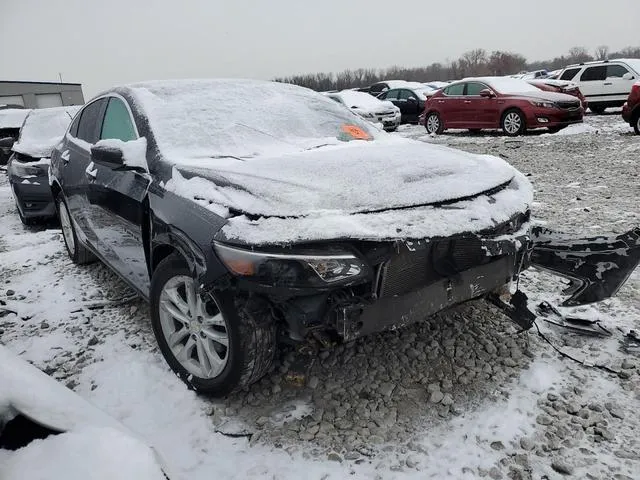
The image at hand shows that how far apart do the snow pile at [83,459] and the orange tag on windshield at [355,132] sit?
8.55 feet

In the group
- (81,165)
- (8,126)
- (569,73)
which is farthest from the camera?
(569,73)

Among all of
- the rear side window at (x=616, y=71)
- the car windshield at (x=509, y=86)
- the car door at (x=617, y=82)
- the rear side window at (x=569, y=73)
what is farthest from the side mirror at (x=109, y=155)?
the rear side window at (x=569, y=73)

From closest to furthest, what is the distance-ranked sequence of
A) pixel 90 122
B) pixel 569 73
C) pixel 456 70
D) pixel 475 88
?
pixel 90 122, pixel 475 88, pixel 569 73, pixel 456 70

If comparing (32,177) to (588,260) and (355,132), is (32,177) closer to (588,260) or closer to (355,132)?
(355,132)

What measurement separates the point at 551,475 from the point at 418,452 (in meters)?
0.51

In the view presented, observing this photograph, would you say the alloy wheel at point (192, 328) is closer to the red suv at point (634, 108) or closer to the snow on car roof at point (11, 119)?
the red suv at point (634, 108)

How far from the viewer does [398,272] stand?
2129 millimetres

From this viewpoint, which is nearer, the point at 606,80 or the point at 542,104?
the point at 542,104

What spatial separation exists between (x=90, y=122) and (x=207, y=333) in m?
2.51

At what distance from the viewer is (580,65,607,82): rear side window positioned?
48.8 feet

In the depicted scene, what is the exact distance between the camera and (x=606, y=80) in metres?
14.9

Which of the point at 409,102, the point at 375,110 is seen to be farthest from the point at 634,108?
the point at 409,102

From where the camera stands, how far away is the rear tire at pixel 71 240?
445cm

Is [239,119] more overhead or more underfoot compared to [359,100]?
more overhead
